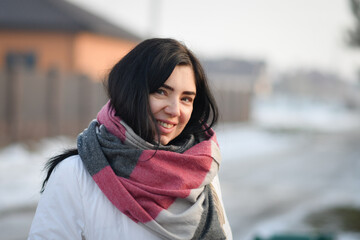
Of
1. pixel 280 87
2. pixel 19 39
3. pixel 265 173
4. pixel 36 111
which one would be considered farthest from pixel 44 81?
pixel 280 87

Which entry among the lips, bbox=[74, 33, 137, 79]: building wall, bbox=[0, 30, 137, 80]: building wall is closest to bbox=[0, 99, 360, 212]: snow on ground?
the lips

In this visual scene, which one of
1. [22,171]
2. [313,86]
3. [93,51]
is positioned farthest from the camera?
[313,86]

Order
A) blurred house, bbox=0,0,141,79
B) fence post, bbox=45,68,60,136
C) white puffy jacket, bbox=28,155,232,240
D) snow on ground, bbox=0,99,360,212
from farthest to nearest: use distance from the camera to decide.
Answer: blurred house, bbox=0,0,141,79, fence post, bbox=45,68,60,136, snow on ground, bbox=0,99,360,212, white puffy jacket, bbox=28,155,232,240

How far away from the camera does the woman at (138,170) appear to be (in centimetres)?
188

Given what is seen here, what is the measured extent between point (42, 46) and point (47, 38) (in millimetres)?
366

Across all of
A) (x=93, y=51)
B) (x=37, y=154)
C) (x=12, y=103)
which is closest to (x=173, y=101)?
(x=37, y=154)

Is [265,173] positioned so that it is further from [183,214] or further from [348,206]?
[183,214]

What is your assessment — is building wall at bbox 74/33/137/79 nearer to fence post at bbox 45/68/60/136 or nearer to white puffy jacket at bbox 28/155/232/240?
fence post at bbox 45/68/60/136

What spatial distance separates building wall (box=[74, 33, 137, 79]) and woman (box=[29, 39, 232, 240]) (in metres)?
16.5

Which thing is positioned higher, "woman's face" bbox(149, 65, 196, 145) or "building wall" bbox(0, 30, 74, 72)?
"woman's face" bbox(149, 65, 196, 145)

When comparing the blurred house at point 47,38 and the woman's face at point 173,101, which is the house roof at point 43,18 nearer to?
the blurred house at point 47,38

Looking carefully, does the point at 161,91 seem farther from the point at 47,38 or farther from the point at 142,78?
the point at 47,38

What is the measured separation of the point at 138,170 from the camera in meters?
1.97

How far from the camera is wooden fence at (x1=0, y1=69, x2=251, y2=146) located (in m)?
11.8
